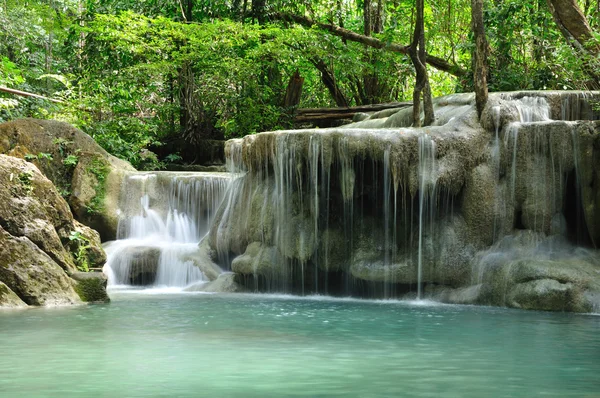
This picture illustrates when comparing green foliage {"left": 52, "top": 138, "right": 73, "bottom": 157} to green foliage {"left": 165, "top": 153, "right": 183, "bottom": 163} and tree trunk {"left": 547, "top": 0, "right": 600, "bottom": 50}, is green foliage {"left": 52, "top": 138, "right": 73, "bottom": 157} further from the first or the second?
tree trunk {"left": 547, "top": 0, "right": 600, "bottom": 50}

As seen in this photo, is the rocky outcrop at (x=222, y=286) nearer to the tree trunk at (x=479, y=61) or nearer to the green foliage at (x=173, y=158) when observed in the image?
the tree trunk at (x=479, y=61)

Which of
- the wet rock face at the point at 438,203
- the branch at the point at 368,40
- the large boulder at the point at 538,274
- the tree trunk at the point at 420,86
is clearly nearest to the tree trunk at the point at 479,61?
the wet rock face at the point at 438,203

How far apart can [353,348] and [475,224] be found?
6.11 metres

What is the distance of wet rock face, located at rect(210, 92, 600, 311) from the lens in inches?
474

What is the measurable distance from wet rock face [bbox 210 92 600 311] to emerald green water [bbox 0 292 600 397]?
1635mm

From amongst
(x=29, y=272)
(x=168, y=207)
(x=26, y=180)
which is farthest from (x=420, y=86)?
(x=29, y=272)

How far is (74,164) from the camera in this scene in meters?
17.4

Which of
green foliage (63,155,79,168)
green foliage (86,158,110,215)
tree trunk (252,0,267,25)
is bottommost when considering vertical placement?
green foliage (86,158,110,215)

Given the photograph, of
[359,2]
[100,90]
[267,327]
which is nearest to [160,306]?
[267,327]

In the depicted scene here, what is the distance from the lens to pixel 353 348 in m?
7.19

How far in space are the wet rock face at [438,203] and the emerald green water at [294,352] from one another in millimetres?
1635

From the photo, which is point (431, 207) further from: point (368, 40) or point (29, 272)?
point (368, 40)

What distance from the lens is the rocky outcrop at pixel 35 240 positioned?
33.8 feet

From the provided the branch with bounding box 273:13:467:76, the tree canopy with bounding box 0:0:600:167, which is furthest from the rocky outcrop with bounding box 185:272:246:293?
the branch with bounding box 273:13:467:76
